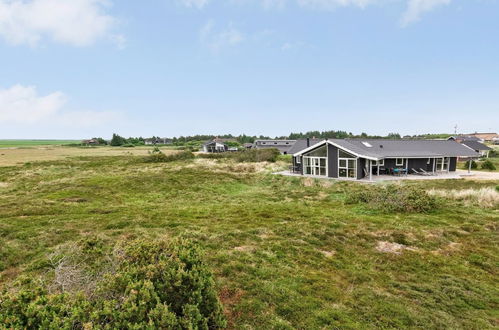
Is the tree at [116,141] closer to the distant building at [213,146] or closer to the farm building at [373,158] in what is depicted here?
the distant building at [213,146]

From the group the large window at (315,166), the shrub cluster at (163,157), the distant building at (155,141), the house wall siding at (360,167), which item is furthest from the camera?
the distant building at (155,141)

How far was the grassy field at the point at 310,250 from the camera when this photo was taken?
480 centimetres

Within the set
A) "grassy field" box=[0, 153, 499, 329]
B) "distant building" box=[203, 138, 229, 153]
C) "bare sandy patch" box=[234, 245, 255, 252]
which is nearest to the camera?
"grassy field" box=[0, 153, 499, 329]

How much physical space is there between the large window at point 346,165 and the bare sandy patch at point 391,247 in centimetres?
1432

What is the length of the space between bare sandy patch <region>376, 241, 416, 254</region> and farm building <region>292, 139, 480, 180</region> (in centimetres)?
1387

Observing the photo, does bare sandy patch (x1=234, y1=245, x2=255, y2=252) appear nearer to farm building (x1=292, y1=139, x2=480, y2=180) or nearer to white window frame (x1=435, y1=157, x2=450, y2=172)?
farm building (x1=292, y1=139, x2=480, y2=180)

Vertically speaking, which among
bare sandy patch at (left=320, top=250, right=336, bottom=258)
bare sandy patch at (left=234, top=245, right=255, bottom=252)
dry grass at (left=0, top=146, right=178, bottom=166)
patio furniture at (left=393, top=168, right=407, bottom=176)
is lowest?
patio furniture at (left=393, top=168, right=407, bottom=176)

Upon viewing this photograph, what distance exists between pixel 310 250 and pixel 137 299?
5.58 m

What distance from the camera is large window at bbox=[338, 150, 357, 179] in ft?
71.5

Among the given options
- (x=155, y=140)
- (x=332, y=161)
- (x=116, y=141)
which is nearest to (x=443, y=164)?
(x=332, y=161)

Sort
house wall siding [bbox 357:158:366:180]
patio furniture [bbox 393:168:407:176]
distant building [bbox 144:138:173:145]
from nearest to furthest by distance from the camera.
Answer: house wall siding [bbox 357:158:366:180]
patio furniture [bbox 393:168:407:176]
distant building [bbox 144:138:173:145]

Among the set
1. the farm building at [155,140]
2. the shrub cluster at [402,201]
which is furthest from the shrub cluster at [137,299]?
the farm building at [155,140]

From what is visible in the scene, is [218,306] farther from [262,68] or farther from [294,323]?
[262,68]

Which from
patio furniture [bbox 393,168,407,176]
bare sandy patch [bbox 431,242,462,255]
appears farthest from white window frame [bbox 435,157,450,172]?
bare sandy patch [bbox 431,242,462,255]
